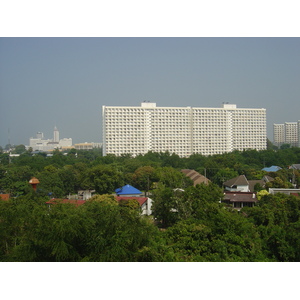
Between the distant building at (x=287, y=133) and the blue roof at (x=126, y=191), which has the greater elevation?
the distant building at (x=287, y=133)

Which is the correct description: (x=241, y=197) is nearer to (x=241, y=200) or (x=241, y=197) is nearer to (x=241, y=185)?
(x=241, y=200)

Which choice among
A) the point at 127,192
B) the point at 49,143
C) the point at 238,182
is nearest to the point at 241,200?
the point at 238,182

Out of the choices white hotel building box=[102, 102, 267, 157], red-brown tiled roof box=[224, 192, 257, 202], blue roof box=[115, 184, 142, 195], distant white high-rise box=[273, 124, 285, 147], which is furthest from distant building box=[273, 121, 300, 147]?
blue roof box=[115, 184, 142, 195]

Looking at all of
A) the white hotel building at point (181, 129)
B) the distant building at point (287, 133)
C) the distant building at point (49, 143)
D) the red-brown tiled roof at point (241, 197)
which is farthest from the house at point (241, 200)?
the distant building at point (49, 143)

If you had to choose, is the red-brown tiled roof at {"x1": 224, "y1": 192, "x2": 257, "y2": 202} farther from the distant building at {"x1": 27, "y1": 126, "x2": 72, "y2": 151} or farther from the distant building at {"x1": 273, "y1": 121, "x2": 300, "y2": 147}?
the distant building at {"x1": 27, "y1": 126, "x2": 72, "y2": 151}

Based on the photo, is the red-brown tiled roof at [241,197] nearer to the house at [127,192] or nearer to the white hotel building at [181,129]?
the house at [127,192]

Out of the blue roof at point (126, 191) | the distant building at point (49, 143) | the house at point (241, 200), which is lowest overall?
the house at point (241, 200)

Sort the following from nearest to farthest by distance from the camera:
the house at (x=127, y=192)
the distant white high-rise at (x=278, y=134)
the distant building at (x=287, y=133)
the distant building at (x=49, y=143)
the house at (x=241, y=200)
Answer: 1. the house at (x=241, y=200)
2. the house at (x=127, y=192)
3. the distant building at (x=287, y=133)
4. the distant white high-rise at (x=278, y=134)
5. the distant building at (x=49, y=143)

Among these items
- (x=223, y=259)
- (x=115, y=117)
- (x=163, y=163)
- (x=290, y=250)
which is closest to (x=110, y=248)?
(x=223, y=259)
